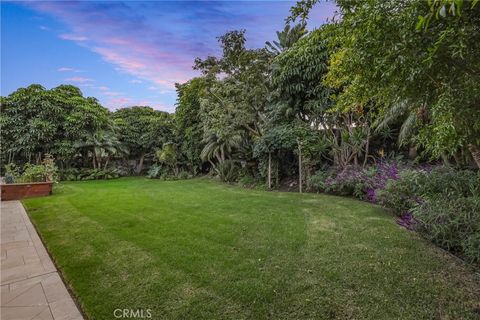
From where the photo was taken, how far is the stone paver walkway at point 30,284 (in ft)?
7.54

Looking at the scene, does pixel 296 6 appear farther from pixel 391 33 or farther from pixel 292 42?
pixel 292 42

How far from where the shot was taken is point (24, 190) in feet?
28.1

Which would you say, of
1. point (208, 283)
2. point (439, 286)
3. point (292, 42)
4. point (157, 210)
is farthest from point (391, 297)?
point (292, 42)

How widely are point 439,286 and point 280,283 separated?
157 cm

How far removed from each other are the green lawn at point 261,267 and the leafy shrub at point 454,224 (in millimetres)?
207

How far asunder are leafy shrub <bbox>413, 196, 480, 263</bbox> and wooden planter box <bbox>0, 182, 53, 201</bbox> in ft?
35.4

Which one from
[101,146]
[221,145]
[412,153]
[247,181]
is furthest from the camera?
[101,146]

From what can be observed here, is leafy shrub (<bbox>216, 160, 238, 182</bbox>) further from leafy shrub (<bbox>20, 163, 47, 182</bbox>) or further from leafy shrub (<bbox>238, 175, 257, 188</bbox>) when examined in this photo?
leafy shrub (<bbox>20, 163, 47, 182</bbox>)

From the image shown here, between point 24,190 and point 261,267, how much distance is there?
9274 millimetres

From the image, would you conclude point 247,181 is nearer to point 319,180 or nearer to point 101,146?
point 319,180

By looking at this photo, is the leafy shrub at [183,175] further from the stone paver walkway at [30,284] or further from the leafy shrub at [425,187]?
the leafy shrub at [425,187]

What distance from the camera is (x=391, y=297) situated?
7.80 feet

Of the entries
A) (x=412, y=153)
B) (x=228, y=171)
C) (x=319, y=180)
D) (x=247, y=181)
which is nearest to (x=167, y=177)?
(x=228, y=171)

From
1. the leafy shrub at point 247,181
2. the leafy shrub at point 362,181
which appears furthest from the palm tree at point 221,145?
the leafy shrub at point 362,181
